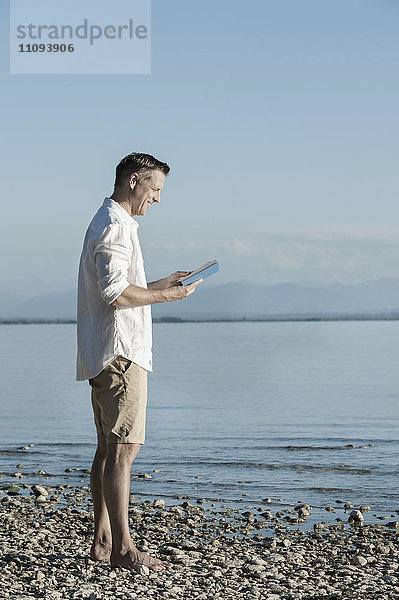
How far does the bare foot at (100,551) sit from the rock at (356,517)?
2.81 metres

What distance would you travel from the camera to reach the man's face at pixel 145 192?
525 centimetres

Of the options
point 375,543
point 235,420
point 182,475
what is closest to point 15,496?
point 182,475

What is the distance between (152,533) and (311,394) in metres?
12.7

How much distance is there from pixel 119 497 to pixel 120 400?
61 centimetres

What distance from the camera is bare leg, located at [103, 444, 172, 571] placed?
4996mm

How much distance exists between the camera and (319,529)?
7.05 metres

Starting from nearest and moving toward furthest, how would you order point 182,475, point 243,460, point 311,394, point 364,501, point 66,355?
point 364,501, point 182,475, point 243,460, point 311,394, point 66,355

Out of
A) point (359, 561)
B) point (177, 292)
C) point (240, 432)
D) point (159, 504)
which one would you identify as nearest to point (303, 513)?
point (159, 504)

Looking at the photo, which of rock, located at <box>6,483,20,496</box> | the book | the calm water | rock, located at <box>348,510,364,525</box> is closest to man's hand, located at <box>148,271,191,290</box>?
the book

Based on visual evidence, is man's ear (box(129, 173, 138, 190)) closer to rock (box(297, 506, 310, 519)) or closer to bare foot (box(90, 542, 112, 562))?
bare foot (box(90, 542, 112, 562))

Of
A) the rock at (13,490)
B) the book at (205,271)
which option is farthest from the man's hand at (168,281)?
the rock at (13,490)

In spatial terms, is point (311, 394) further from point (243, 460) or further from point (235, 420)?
point (243, 460)

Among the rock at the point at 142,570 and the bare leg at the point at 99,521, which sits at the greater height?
the bare leg at the point at 99,521

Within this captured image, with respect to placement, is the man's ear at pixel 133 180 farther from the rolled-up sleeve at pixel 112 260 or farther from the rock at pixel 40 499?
the rock at pixel 40 499
